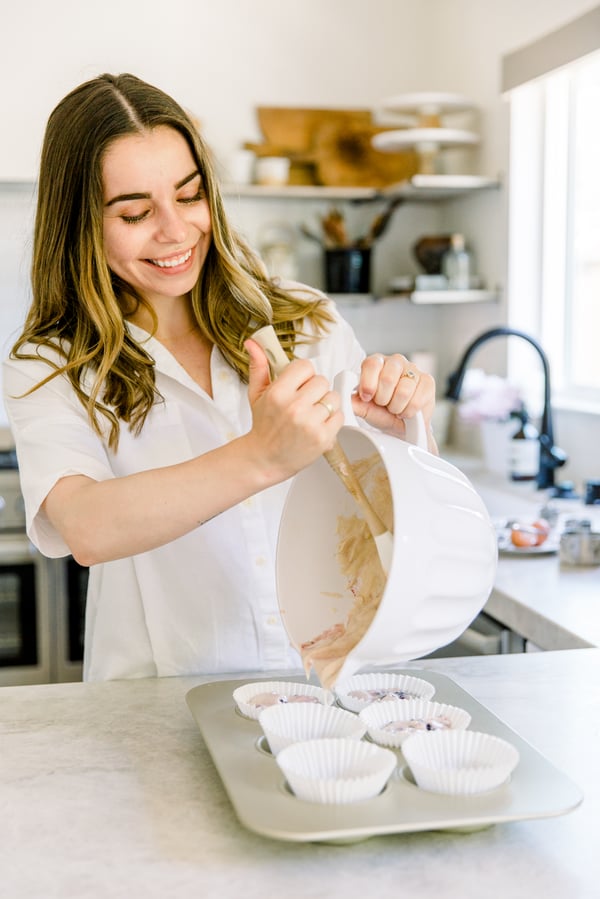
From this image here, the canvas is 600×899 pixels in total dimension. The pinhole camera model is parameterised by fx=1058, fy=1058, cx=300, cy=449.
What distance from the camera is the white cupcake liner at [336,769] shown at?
0.79 metres

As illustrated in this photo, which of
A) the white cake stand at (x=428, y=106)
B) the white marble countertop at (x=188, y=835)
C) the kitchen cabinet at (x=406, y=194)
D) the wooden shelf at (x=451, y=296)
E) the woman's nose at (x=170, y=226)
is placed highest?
the white cake stand at (x=428, y=106)

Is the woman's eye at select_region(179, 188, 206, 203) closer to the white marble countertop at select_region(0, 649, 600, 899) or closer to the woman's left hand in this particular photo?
the woman's left hand

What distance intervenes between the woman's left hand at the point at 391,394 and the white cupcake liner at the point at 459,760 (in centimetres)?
36

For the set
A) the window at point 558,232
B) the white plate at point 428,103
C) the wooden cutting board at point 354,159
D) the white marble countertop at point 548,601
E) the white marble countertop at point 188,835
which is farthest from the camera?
the wooden cutting board at point 354,159

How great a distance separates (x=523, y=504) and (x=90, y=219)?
151 cm

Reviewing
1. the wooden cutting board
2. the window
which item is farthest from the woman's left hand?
the wooden cutting board

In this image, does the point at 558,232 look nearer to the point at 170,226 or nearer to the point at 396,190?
the point at 396,190

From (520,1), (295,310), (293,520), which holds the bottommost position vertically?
(293,520)

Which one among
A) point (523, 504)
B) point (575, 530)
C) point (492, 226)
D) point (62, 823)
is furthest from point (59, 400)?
point (492, 226)

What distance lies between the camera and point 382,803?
794 millimetres

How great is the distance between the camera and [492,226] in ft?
10.6

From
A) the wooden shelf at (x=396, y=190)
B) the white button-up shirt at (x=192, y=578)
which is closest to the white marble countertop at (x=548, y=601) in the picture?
the white button-up shirt at (x=192, y=578)

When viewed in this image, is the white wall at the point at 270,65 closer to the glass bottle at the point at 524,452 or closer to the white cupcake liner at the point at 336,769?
the glass bottle at the point at 524,452

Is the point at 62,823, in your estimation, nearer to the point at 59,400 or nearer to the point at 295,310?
the point at 59,400
